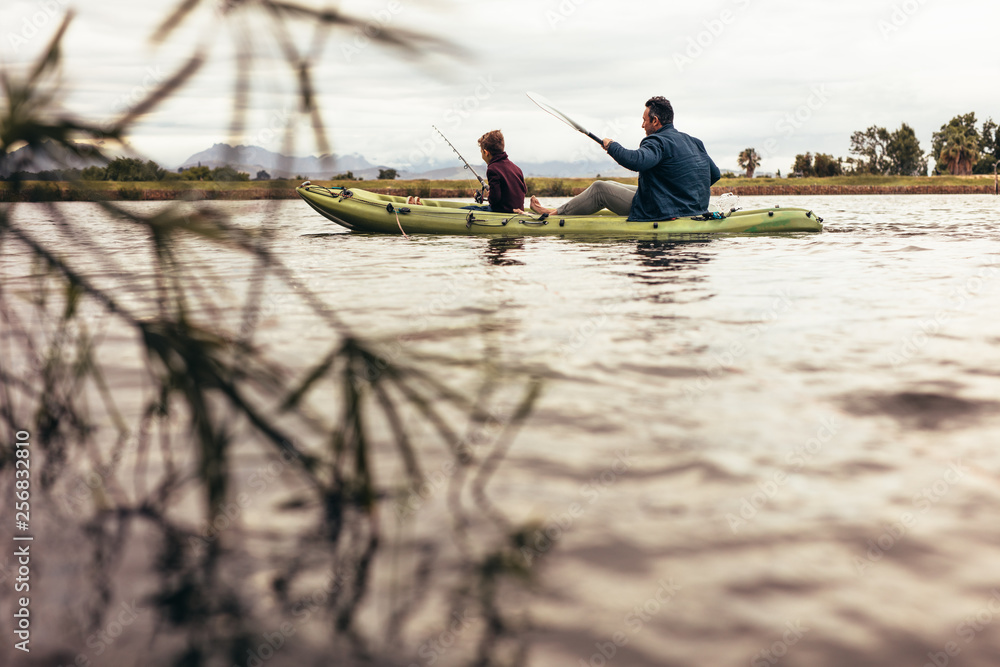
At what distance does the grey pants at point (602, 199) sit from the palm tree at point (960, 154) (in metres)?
93.9

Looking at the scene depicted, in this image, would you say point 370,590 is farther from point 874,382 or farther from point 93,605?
point 874,382

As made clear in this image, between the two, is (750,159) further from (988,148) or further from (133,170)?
(133,170)

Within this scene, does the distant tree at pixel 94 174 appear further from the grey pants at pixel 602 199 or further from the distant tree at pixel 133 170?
the grey pants at pixel 602 199

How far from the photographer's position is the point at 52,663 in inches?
62.8

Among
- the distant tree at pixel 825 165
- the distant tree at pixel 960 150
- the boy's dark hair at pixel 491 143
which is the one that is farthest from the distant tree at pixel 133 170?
the distant tree at pixel 960 150

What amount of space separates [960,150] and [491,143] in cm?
9692

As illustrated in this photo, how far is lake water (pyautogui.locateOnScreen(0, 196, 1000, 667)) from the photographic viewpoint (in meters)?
1.65

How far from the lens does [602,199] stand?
12211mm

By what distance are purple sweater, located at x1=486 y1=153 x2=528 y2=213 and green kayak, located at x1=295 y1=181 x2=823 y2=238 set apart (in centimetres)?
51

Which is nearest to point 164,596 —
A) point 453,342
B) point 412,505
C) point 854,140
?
point 412,505

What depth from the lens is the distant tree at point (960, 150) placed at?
293ft

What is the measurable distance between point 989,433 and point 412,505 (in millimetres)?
2363

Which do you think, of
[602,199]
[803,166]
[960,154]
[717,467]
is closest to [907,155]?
[960,154]

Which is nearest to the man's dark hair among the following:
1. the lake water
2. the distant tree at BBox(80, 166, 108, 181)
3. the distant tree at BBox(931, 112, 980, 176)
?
the lake water
